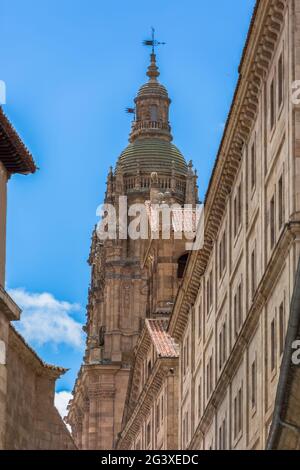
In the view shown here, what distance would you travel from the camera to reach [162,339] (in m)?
110

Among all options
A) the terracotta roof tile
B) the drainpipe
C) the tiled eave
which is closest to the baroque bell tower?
the terracotta roof tile

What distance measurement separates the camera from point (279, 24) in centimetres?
6038

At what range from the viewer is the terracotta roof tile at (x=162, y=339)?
104250 mm

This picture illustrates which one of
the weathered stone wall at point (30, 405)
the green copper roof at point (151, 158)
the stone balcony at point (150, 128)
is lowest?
the weathered stone wall at point (30, 405)

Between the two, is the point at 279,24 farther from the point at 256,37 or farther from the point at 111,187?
the point at 111,187

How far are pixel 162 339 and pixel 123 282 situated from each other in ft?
199

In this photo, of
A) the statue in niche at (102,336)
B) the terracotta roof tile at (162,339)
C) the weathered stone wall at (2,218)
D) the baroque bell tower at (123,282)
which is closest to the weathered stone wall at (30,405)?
the weathered stone wall at (2,218)

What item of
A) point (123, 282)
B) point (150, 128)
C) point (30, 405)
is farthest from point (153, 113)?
point (30, 405)

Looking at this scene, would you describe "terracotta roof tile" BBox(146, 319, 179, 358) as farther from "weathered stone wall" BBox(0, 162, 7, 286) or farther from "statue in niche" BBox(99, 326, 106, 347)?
"statue in niche" BBox(99, 326, 106, 347)

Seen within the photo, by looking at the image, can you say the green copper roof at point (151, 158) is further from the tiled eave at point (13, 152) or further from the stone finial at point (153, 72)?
the tiled eave at point (13, 152)

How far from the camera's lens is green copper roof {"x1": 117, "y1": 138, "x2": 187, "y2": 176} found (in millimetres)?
172125
